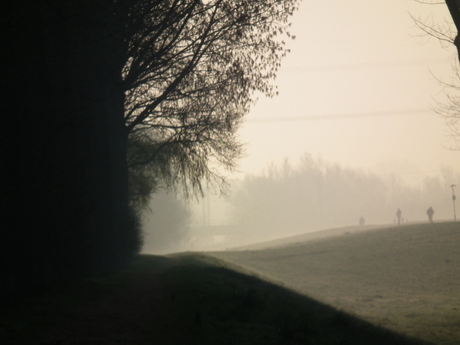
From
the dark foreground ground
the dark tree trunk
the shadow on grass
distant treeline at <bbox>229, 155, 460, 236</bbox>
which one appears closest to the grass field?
the shadow on grass

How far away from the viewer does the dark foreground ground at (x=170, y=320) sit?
7605mm

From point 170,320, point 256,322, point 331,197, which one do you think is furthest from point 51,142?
point 331,197

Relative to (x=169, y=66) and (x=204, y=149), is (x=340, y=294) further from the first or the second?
(x=169, y=66)

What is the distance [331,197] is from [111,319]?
13920cm

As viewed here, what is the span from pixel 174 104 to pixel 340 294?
37.7 ft

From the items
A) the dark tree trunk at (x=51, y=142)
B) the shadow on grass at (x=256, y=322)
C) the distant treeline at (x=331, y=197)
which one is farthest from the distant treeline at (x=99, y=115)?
the distant treeline at (x=331, y=197)

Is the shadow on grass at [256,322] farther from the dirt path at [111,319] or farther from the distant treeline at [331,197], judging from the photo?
the distant treeline at [331,197]

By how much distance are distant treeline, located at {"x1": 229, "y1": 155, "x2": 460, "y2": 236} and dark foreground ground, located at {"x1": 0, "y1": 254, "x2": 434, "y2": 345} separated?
113889mm

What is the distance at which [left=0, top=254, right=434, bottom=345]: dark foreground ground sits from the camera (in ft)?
25.0

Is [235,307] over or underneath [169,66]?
underneath

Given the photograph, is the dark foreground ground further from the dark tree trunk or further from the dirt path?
the dark tree trunk

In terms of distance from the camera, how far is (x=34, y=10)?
1086cm

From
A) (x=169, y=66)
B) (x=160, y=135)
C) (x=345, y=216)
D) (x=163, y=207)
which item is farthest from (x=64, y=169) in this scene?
(x=345, y=216)

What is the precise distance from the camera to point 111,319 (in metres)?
9.05
